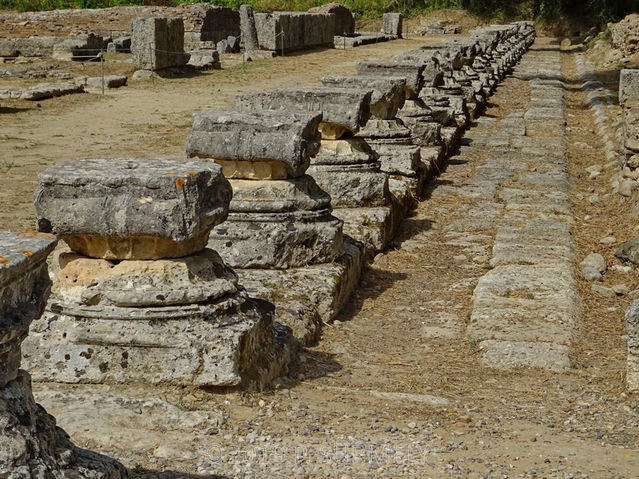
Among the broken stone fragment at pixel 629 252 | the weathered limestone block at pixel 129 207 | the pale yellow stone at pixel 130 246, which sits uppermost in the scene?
the weathered limestone block at pixel 129 207

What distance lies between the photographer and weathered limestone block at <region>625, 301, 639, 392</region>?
5273 millimetres

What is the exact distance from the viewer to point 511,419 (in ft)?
16.0

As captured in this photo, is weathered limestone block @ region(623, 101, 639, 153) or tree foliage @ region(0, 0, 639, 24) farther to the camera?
tree foliage @ region(0, 0, 639, 24)

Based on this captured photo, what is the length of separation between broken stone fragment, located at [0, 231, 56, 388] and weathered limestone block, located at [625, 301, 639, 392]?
10.9 ft

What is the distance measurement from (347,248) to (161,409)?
3305mm

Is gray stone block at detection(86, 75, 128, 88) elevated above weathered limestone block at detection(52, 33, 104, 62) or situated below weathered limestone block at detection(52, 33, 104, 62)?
below

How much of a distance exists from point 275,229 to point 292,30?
2536 centimetres

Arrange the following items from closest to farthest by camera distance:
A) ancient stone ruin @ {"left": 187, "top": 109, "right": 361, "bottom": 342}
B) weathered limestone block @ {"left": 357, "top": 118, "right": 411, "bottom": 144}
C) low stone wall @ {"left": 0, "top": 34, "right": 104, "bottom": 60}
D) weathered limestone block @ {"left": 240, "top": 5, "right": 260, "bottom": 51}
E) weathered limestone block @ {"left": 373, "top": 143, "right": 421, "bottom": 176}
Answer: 1. ancient stone ruin @ {"left": 187, "top": 109, "right": 361, "bottom": 342}
2. weathered limestone block @ {"left": 373, "top": 143, "right": 421, "bottom": 176}
3. weathered limestone block @ {"left": 357, "top": 118, "right": 411, "bottom": 144}
4. low stone wall @ {"left": 0, "top": 34, "right": 104, "bottom": 60}
5. weathered limestone block @ {"left": 240, "top": 5, "right": 260, "bottom": 51}

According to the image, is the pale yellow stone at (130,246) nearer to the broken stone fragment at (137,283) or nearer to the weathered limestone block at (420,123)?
the broken stone fragment at (137,283)

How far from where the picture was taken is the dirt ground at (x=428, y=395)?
423 cm

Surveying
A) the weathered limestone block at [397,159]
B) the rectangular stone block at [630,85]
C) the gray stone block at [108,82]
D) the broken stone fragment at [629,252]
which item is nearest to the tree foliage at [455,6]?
the gray stone block at [108,82]

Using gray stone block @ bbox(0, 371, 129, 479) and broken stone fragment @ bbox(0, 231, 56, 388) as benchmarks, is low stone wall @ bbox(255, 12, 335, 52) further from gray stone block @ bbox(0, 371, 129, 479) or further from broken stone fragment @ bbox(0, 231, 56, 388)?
gray stone block @ bbox(0, 371, 129, 479)

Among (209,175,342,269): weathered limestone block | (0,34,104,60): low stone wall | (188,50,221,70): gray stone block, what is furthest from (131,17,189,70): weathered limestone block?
(209,175,342,269): weathered limestone block

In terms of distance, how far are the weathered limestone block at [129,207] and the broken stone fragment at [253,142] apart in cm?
172
